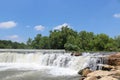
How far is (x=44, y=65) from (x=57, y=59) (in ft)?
7.51

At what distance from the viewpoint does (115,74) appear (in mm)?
17875

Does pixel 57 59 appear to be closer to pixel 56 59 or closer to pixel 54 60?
pixel 56 59

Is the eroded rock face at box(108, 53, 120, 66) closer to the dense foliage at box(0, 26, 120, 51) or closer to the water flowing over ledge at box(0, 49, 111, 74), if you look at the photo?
the water flowing over ledge at box(0, 49, 111, 74)

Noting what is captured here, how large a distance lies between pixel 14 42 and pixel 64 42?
41744mm

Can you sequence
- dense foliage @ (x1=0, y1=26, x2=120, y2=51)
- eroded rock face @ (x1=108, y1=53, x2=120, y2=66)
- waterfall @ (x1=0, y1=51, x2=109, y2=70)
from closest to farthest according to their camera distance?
eroded rock face @ (x1=108, y1=53, x2=120, y2=66) < waterfall @ (x1=0, y1=51, x2=109, y2=70) < dense foliage @ (x1=0, y1=26, x2=120, y2=51)

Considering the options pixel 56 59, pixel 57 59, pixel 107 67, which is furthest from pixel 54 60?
pixel 107 67

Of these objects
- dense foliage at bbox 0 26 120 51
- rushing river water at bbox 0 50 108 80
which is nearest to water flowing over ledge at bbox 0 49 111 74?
rushing river water at bbox 0 50 108 80

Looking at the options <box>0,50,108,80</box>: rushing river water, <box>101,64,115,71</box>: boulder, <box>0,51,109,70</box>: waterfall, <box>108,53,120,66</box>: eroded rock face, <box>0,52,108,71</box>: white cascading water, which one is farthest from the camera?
<box>0,52,108,71</box>: white cascading water

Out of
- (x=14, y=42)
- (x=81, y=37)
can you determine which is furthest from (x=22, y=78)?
(x=14, y=42)

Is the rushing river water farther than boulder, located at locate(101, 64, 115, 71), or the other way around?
the rushing river water

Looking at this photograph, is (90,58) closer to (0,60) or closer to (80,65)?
(80,65)

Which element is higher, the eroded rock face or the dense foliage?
the dense foliage

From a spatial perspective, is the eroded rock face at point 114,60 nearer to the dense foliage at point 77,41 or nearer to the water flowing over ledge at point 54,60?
the water flowing over ledge at point 54,60

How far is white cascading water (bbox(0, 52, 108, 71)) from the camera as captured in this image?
25.5 metres
